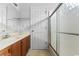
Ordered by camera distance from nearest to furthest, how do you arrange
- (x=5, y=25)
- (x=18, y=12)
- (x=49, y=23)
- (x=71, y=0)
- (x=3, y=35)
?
(x=71, y=0)
(x=3, y=35)
(x=5, y=25)
(x=18, y=12)
(x=49, y=23)

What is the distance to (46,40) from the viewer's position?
136 inches

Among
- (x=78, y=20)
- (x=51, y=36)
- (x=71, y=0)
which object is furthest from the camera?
(x=51, y=36)

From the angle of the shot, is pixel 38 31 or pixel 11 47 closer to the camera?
pixel 11 47

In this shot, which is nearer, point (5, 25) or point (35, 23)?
point (5, 25)

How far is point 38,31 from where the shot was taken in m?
3.51

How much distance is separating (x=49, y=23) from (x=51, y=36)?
462mm

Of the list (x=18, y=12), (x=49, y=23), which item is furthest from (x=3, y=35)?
(x=49, y=23)

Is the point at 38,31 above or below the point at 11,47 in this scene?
above

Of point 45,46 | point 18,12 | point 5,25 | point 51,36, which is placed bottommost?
point 45,46

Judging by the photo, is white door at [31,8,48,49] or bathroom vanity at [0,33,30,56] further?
white door at [31,8,48,49]

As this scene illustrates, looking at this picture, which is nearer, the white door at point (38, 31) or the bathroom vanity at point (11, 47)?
the bathroom vanity at point (11, 47)

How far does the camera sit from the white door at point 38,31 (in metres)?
3.29

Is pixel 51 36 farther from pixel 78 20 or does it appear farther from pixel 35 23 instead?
pixel 78 20

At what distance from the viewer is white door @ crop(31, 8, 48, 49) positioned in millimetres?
3290
